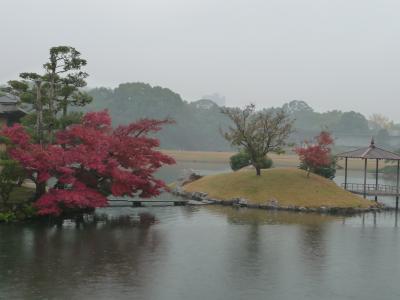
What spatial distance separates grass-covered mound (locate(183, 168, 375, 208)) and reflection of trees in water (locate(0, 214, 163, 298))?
14108 mm

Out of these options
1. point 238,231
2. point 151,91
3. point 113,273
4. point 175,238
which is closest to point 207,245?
point 175,238

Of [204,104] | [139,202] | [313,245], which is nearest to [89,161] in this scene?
[139,202]

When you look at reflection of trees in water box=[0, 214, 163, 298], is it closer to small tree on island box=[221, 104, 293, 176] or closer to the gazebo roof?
small tree on island box=[221, 104, 293, 176]

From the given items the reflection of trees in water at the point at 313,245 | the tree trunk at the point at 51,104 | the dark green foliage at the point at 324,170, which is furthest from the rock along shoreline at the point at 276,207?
the tree trunk at the point at 51,104

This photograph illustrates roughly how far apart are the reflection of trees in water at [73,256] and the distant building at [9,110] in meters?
11.7

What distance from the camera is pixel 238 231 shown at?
3034 cm

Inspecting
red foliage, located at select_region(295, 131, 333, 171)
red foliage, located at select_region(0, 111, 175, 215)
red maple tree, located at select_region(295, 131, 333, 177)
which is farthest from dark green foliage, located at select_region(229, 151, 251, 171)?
red foliage, located at select_region(0, 111, 175, 215)

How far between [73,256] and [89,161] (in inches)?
371

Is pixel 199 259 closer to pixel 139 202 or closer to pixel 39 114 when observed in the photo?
pixel 39 114

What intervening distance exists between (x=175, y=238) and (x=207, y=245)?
2.33 meters

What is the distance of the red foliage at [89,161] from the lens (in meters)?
30.3

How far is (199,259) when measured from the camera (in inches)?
917

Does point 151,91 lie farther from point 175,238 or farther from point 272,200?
point 175,238

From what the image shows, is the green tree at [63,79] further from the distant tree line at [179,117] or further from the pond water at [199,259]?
the distant tree line at [179,117]
